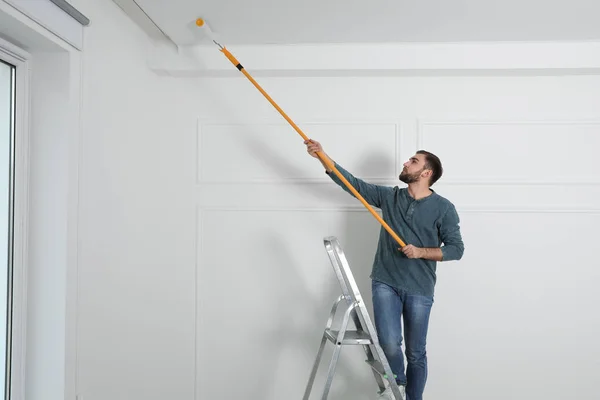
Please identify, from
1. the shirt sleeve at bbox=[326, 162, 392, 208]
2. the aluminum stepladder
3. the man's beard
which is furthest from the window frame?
the man's beard

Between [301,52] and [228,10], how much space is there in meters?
0.62

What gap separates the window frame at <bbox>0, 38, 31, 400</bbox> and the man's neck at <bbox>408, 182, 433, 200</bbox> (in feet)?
5.91

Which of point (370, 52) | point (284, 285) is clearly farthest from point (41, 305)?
point (370, 52)

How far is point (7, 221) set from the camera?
216 centimetres

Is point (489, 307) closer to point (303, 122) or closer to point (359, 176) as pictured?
point (359, 176)

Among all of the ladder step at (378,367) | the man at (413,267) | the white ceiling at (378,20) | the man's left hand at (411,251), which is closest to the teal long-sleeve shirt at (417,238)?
the man at (413,267)

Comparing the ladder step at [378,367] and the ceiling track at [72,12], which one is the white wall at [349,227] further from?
the ceiling track at [72,12]

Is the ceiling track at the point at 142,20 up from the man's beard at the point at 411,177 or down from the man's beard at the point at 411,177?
up

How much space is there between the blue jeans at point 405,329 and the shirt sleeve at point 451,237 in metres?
0.27

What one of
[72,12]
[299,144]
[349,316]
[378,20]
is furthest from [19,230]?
[378,20]

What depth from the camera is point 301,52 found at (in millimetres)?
3104

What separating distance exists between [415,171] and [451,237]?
38 cm

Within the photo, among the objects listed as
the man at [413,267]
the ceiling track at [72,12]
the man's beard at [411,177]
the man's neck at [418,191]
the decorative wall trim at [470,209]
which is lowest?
the man at [413,267]

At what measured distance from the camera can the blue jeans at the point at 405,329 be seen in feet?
8.75
